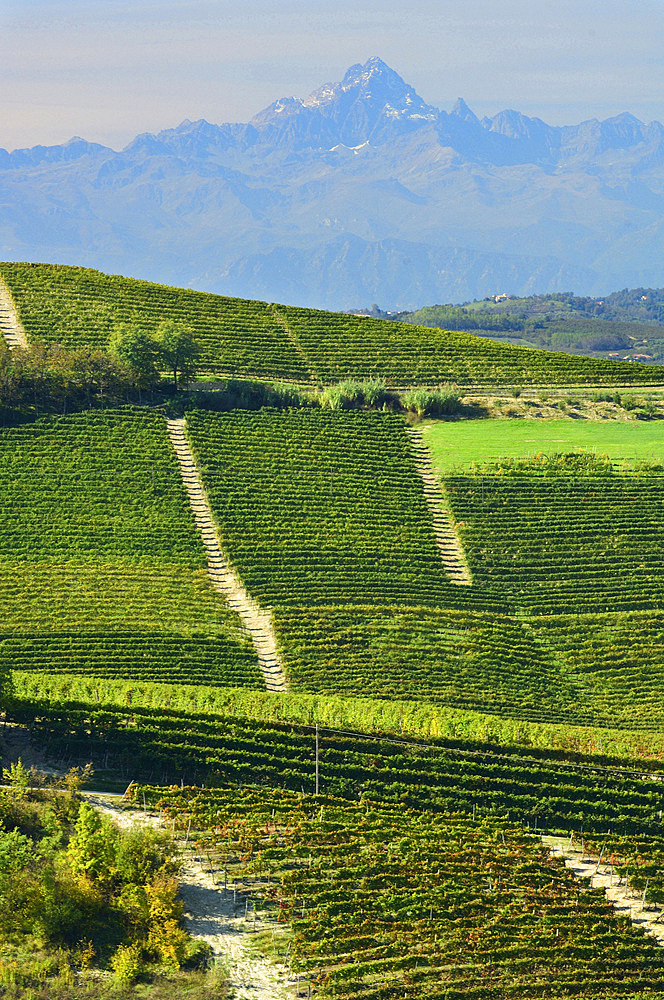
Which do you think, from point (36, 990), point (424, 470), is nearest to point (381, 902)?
point (36, 990)

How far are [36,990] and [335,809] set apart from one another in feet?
48.1

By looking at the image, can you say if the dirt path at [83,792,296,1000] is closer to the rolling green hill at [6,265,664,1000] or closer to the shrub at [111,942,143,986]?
the rolling green hill at [6,265,664,1000]

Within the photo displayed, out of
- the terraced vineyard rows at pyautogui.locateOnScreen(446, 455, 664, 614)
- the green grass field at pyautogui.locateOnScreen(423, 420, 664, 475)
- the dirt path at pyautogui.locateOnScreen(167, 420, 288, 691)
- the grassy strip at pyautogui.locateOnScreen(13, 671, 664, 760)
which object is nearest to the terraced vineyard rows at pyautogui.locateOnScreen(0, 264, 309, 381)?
the green grass field at pyautogui.locateOnScreen(423, 420, 664, 475)

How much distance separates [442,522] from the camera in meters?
71.1

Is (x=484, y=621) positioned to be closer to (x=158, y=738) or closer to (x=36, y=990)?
(x=158, y=738)

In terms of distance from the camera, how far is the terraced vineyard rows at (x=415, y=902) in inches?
1303

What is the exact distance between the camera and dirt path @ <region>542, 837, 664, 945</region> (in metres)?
36.9

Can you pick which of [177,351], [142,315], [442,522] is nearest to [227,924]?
[442,522]

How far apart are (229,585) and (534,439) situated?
111 ft

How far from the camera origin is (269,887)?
119 feet

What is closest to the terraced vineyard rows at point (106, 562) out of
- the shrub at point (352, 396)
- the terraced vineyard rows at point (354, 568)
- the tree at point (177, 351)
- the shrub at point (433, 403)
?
the terraced vineyard rows at point (354, 568)

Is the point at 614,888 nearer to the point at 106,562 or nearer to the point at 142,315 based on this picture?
the point at 106,562

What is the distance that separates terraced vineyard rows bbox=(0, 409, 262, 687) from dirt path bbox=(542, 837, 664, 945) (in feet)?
63.8

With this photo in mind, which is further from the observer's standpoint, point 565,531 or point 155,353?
point 155,353
